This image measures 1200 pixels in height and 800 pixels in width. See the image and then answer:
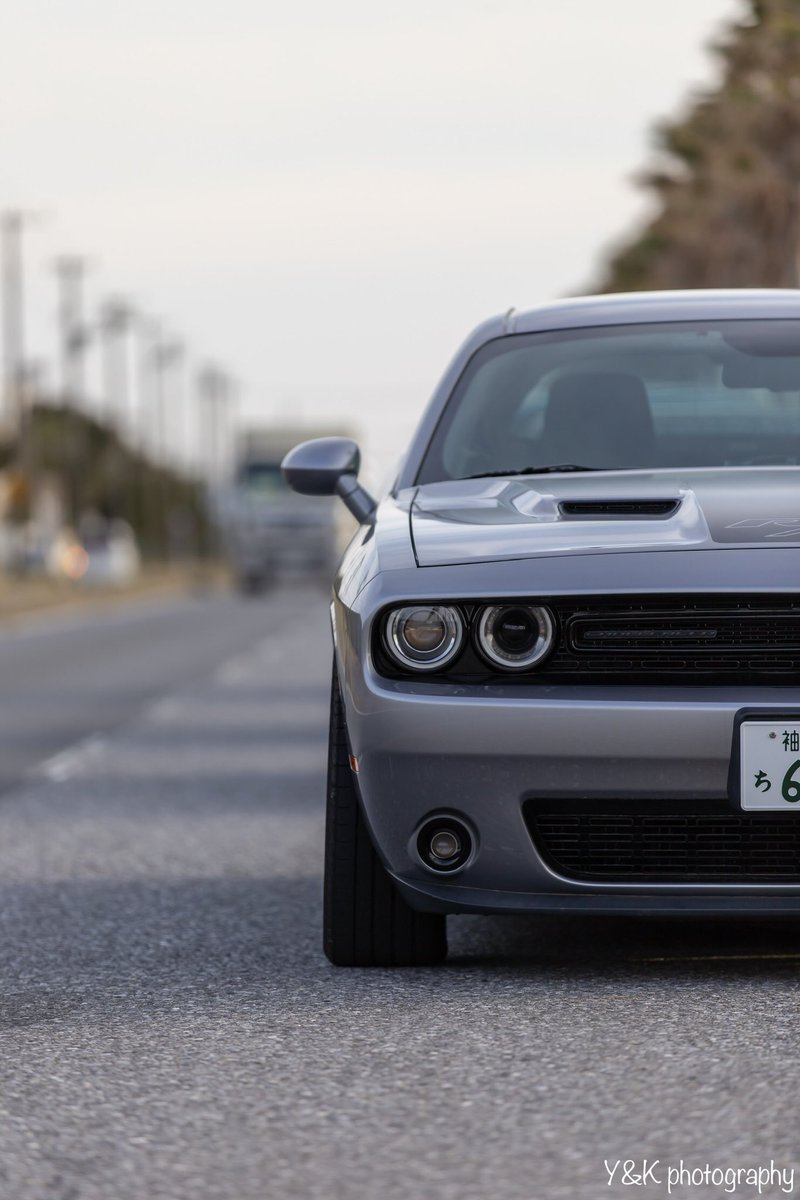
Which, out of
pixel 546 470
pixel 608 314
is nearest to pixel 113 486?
pixel 608 314

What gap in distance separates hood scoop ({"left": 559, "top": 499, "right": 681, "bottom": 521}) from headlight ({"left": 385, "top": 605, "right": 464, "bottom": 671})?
1.38 feet

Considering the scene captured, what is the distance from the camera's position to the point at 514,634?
15.9 ft

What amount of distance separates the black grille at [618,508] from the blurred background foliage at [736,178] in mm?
12907

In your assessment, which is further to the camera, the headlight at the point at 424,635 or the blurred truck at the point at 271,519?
the blurred truck at the point at 271,519

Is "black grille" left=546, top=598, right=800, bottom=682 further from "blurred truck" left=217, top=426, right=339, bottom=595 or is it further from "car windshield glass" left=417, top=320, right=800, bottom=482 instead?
"blurred truck" left=217, top=426, right=339, bottom=595

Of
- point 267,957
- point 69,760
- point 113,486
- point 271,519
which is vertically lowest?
point 113,486

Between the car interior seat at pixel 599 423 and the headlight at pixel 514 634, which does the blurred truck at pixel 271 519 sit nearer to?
the car interior seat at pixel 599 423

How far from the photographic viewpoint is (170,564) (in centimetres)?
9906

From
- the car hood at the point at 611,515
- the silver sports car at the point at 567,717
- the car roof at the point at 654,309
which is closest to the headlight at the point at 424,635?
the silver sports car at the point at 567,717

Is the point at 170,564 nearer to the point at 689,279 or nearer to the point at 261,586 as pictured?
the point at 261,586

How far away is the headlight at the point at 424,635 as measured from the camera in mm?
4867

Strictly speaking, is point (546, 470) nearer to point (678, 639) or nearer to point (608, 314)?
point (608, 314)

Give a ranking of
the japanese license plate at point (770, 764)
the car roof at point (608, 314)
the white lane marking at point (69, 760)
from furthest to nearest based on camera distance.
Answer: the white lane marking at point (69, 760) → the car roof at point (608, 314) → the japanese license plate at point (770, 764)

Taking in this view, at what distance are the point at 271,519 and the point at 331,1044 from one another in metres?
44.4
